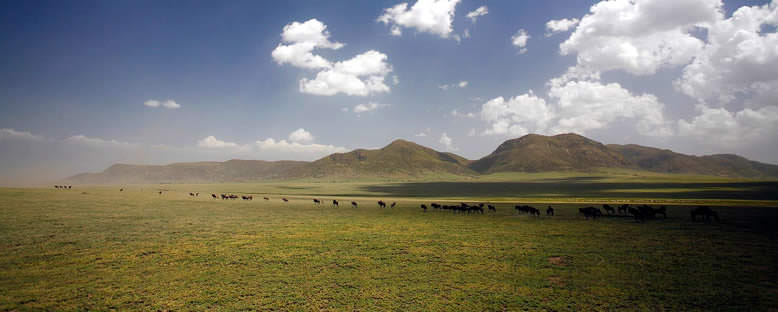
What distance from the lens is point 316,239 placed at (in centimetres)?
2120

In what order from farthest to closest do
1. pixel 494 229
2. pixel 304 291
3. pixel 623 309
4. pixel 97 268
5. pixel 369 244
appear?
pixel 494 229, pixel 369 244, pixel 97 268, pixel 304 291, pixel 623 309

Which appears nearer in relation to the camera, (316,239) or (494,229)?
(316,239)

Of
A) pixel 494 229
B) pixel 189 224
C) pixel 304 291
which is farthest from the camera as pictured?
pixel 189 224

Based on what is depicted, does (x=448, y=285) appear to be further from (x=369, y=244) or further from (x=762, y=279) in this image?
(x=762, y=279)

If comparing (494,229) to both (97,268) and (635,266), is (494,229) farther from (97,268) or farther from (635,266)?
(97,268)

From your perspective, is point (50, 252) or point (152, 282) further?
point (50, 252)

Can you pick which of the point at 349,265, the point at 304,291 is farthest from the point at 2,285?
the point at 349,265

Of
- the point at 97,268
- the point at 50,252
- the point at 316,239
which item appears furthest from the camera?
the point at 316,239

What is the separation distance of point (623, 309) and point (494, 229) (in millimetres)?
15412

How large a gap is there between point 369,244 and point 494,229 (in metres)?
11.5

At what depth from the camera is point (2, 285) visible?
38.4ft

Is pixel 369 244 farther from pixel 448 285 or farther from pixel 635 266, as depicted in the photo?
pixel 635 266

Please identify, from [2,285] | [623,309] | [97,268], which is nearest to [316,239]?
[97,268]

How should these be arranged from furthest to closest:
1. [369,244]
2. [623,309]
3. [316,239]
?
[316,239], [369,244], [623,309]
